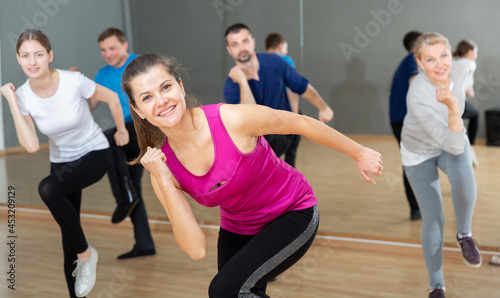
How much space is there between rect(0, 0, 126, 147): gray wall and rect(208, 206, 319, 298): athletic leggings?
298 centimetres

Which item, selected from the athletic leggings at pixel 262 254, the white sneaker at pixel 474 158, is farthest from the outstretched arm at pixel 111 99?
the white sneaker at pixel 474 158

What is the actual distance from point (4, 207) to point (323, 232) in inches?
121

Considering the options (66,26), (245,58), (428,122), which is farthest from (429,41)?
(66,26)

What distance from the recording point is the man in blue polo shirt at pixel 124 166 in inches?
161

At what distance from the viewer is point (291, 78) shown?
12.5ft

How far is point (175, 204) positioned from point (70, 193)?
4.23 ft

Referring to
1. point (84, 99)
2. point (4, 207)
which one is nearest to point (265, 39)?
point (84, 99)

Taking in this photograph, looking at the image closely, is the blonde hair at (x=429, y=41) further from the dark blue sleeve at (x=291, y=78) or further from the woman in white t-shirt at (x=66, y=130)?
the woman in white t-shirt at (x=66, y=130)

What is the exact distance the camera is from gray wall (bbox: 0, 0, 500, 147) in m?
3.78

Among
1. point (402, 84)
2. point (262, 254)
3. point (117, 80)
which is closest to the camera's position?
point (262, 254)

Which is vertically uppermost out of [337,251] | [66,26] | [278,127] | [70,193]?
[66,26]

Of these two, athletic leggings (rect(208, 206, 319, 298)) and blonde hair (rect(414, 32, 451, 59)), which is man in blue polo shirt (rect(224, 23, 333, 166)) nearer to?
blonde hair (rect(414, 32, 451, 59))

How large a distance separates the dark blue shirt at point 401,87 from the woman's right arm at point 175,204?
2358 millimetres

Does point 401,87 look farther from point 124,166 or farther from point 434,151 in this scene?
point 124,166
